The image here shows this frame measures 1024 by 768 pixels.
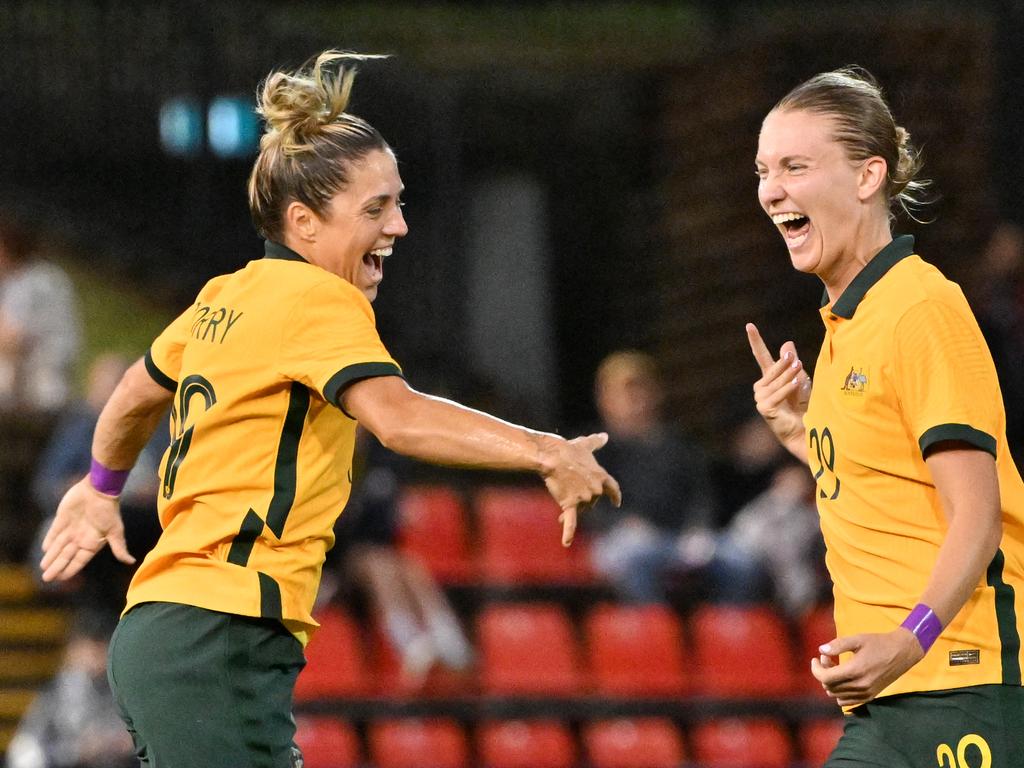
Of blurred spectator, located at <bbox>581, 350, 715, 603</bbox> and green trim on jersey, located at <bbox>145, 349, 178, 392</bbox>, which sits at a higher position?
green trim on jersey, located at <bbox>145, 349, 178, 392</bbox>

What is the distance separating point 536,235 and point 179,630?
10130 mm

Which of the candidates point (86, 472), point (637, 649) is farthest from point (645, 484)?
point (86, 472)

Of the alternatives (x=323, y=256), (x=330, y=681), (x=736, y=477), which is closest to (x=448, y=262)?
(x=736, y=477)

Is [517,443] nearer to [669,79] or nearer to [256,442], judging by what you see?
[256,442]

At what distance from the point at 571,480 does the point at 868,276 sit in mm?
673

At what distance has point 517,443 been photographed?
9.42 ft

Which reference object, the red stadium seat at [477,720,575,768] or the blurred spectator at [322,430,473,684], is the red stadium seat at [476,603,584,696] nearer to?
the blurred spectator at [322,430,473,684]

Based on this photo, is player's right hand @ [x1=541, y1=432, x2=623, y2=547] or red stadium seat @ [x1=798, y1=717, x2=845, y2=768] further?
red stadium seat @ [x1=798, y1=717, x2=845, y2=768]

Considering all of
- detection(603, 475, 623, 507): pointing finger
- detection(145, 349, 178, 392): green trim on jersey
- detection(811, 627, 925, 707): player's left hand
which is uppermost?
detection(145, 349, 178, 392): green trim on jersey

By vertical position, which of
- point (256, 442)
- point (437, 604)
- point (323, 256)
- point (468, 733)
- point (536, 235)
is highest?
point (323, 256)

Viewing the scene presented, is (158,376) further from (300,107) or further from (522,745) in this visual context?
(522,745)

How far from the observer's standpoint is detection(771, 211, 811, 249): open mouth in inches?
123

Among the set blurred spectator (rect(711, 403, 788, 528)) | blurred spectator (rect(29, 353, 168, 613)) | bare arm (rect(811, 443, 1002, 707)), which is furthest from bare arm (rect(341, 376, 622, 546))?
blurred spectator (rect(711, 403, 788, 528))

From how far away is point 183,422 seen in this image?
314cm
